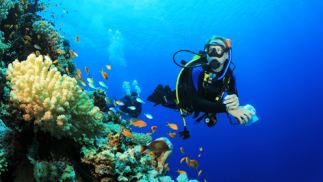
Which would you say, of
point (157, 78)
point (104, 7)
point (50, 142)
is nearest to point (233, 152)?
point (157, 78)

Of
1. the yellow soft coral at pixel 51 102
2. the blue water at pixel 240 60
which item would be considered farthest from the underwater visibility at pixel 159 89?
the blue water at pixel 240 60

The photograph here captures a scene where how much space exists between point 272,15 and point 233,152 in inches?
2287

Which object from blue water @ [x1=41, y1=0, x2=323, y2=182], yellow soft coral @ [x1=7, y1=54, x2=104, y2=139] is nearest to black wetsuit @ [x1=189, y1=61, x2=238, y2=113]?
yellow soft coral @ [x1=7, y1=54, x2=104, y2=139]

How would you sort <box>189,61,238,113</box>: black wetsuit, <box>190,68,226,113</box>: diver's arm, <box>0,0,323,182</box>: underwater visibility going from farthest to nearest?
<box>189,61,238,113</box>: black wetsuit < <box>190,68,226,113</box>: diver's arm < <box>0,0,323,182</box>: underwater visibility

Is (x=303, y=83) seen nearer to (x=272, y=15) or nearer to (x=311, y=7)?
(x=311, y=7)

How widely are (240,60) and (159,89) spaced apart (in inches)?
3033

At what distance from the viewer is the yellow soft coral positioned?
1.75 m

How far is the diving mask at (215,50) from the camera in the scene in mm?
3365

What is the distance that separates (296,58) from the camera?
258 ft

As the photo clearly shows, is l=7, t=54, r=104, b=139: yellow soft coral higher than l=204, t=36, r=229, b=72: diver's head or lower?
lower

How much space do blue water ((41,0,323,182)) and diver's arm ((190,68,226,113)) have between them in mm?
12692

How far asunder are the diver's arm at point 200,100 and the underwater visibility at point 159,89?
0.08 ft

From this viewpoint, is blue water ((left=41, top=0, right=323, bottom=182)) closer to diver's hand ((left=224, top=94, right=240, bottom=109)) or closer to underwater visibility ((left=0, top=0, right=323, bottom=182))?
underwater visibility ((left=0, top=0, right=323, bottom=182))

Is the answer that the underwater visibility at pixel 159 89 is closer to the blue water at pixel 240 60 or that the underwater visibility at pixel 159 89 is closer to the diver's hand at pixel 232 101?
the diver's hand at pixel 232 101
